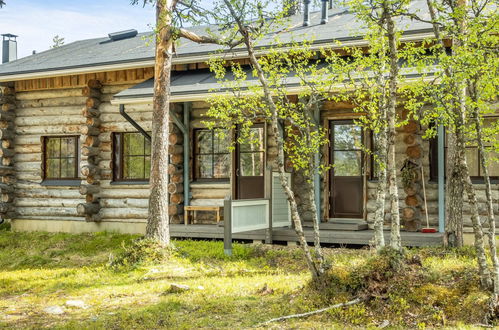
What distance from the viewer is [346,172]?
12.9m

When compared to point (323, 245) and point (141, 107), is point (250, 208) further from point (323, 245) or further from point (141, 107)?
point (141, 107)

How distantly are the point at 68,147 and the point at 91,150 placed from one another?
4.84ft

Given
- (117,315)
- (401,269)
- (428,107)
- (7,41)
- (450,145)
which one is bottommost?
(117,315)

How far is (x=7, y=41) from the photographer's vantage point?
831 inches

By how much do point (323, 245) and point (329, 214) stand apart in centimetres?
112

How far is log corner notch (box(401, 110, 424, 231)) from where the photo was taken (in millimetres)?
11578

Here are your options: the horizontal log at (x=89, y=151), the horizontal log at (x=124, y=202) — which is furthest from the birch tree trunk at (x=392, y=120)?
the horizontal log at (x=89, y=151)

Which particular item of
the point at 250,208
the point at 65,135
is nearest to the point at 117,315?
the point at 250,208

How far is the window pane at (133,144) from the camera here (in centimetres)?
1530

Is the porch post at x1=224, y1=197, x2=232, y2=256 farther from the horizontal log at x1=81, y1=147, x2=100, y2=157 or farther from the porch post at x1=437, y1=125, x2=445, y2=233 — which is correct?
the horizontal log at x1=81, y1=147, x2=100, y2=157

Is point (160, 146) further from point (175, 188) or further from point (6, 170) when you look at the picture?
point (6, 170)

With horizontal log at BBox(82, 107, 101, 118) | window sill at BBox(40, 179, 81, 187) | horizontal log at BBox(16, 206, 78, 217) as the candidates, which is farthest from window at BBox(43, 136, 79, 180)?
horizontal log at BBox(82, 107, 101, 118)

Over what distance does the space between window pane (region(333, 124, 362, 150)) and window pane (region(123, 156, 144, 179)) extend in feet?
16.5

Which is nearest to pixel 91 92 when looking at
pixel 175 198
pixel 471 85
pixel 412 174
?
pixel 175 198
